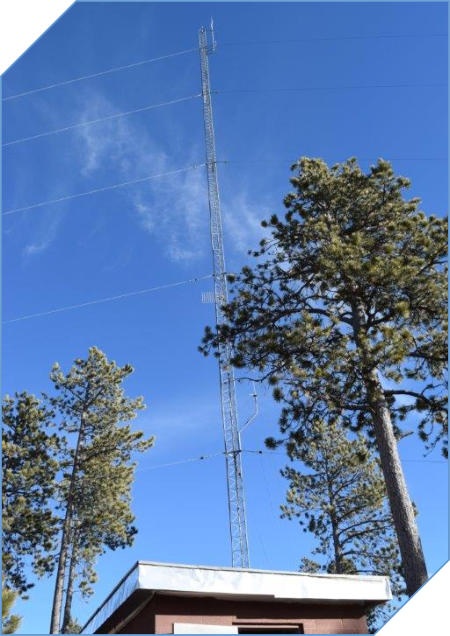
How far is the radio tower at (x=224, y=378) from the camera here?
12.3 metres

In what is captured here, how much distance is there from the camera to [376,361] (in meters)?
6.70

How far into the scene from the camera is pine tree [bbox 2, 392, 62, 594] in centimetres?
1230

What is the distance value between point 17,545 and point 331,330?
8934 millimetres

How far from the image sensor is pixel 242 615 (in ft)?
16.5

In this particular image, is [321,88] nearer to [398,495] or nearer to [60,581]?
[398,495]

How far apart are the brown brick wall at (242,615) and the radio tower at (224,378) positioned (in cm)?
611

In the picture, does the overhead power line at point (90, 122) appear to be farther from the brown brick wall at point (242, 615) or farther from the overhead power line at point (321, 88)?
the brown brick wall at point (242, 615)

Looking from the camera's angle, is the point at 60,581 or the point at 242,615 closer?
the point at 242,615

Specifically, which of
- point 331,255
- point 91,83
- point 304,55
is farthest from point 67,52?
point 331,255

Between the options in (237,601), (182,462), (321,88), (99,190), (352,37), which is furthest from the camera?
(99,190)

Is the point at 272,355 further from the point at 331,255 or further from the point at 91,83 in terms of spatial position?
the point at 91,83

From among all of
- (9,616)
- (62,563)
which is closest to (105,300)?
(62,563)

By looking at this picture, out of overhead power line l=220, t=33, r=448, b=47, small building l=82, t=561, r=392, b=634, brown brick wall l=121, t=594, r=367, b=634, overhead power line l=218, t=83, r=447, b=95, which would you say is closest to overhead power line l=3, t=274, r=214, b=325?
overhead power line l=218, t=83, r=447, b=95

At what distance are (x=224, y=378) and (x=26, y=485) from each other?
4.91 meters
